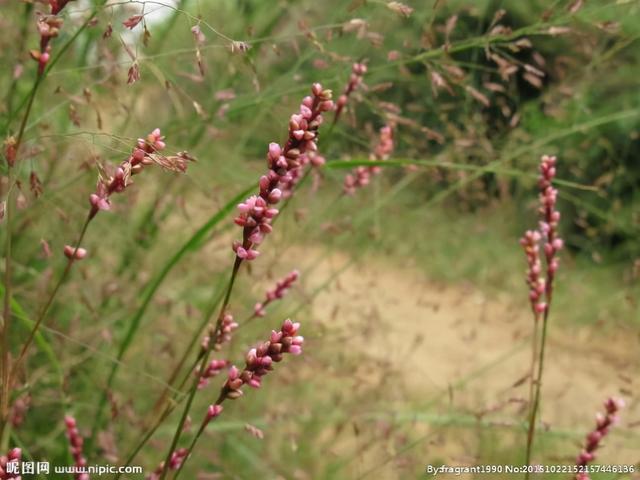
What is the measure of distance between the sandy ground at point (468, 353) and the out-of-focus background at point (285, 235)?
0.02 metres

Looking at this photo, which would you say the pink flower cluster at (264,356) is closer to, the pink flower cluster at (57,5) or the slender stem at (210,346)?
the slender stem at (210,346)

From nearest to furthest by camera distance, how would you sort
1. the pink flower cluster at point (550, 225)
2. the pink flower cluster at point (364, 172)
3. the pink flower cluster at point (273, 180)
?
the pink flower cluster at point (273, 180), the pink flower cluster at point (550, 225), the pink flower cluster at point (364, 172)

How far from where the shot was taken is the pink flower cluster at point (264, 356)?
35.6 inches

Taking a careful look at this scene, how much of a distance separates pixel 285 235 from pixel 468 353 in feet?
6.33

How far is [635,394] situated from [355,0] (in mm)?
2209

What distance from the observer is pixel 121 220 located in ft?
8.43

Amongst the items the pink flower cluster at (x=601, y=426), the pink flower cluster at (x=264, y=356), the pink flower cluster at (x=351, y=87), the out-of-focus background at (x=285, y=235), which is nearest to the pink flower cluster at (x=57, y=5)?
the out-of-focus background at (x=285, y=235)

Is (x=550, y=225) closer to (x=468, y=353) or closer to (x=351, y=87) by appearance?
(x=351, y=87)

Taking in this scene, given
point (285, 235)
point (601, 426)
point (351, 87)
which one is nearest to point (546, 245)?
point (601, 426)

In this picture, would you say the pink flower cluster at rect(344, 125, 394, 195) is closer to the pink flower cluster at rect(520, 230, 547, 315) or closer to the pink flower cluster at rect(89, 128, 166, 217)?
the pink flower cluster at rect(520, 230, 547, 315)

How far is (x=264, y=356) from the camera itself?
2.99 feet

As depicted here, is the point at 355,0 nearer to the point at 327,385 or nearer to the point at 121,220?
the point at 121,220

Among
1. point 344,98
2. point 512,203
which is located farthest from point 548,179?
point 512,203

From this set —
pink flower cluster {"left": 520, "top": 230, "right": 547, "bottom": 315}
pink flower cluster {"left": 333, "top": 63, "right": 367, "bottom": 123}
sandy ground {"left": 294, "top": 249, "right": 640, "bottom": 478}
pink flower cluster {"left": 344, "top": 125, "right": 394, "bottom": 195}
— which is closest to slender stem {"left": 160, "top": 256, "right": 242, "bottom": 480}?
pink flower cluster {"left": 520, "top": 230, "right": 547, "bottom": 315}
